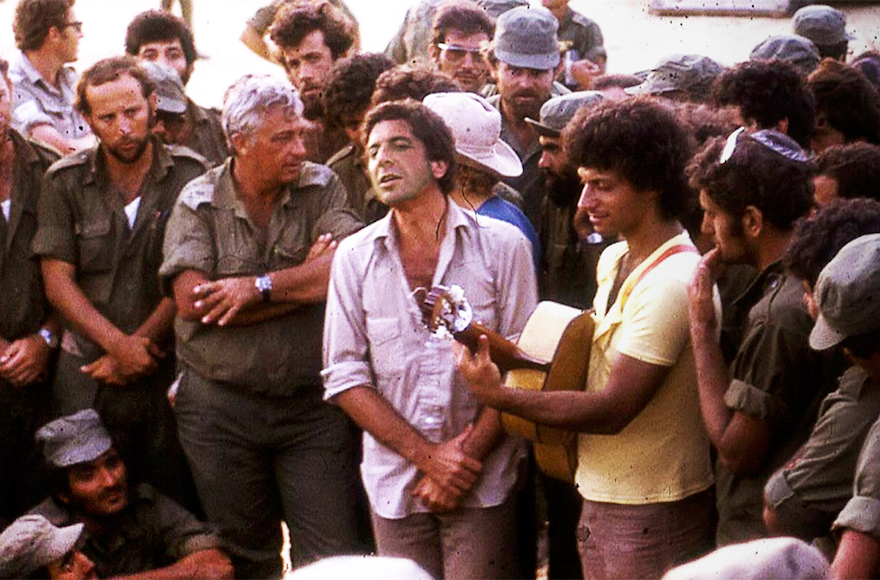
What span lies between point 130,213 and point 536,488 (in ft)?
5.81

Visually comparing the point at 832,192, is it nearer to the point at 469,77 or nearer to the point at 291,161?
the point at 291,161

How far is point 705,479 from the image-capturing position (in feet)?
14.3

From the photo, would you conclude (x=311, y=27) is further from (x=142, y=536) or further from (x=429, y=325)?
(x=429, y=325)

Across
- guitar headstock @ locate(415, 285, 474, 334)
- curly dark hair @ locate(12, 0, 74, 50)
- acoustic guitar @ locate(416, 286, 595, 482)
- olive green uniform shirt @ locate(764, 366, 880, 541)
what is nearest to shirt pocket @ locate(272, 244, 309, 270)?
acoustic guitar @ locate(416, 286, 595, 482)

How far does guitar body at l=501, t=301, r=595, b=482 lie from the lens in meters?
4.38

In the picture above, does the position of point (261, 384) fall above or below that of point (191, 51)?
below

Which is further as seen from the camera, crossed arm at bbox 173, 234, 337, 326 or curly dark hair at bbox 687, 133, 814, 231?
crossed arm at bbox 173, 234, 337, 326

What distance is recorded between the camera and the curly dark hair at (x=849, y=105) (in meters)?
5.90

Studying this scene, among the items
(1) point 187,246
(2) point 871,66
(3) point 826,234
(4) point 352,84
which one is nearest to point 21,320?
(1) point 187,246

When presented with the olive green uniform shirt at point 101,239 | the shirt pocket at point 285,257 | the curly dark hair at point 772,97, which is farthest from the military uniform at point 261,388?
the curly dark hair at point 772,97

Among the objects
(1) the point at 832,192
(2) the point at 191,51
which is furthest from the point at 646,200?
(2) the point at 191,51

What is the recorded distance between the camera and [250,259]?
5.26 meters

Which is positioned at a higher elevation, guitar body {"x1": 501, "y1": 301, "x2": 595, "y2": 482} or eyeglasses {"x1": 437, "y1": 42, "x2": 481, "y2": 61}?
eyeglasses {"x1": 437, "y1": 42, "x2": 481, "y2": 61}

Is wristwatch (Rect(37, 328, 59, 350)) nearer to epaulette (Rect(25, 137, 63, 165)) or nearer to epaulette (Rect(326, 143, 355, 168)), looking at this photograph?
epaulette (Rect(25, 137, 63, 165))
